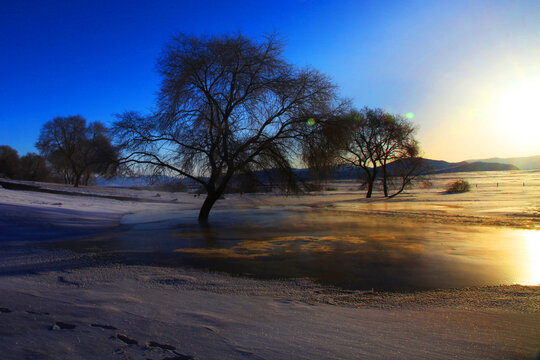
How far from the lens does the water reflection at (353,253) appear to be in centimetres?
483

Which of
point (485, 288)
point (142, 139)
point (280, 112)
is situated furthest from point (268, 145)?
point (485, 288)

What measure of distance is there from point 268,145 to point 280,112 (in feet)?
4.47

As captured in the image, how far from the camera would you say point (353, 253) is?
6598mm

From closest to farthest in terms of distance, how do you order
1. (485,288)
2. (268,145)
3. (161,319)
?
(161,319) < (485,288) < (268,145)

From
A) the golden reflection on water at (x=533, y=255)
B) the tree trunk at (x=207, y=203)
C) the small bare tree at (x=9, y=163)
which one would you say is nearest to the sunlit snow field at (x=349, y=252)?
the golden reflection on water at (x=533, y=255)

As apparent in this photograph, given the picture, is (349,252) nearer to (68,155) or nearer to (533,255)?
(533,255)

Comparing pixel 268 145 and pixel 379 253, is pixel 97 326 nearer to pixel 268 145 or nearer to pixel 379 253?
pixel 379 253

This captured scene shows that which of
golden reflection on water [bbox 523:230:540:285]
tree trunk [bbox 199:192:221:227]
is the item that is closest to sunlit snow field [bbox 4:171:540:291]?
golden reflection on water [bbox 523:230:540:285]

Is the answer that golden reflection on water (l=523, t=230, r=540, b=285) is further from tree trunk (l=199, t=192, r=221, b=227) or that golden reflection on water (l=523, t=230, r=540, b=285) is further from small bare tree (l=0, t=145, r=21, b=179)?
small bare tree (l=0, t=145, r=21, b=179)

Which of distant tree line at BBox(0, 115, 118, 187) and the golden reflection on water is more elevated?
distant tree line at BBox(0, 115, 118, 187)

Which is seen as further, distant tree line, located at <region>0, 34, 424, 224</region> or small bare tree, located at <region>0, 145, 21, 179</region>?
small bare tree, located at <region>0, 145, 21, 179</region>

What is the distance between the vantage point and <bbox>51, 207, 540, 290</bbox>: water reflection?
4832 mm

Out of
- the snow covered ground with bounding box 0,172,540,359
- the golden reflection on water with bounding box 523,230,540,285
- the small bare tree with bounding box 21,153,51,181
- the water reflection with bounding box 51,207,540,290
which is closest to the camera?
the snow covered ground with bounding box 0,172,540,359

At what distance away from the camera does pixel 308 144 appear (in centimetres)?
1187
